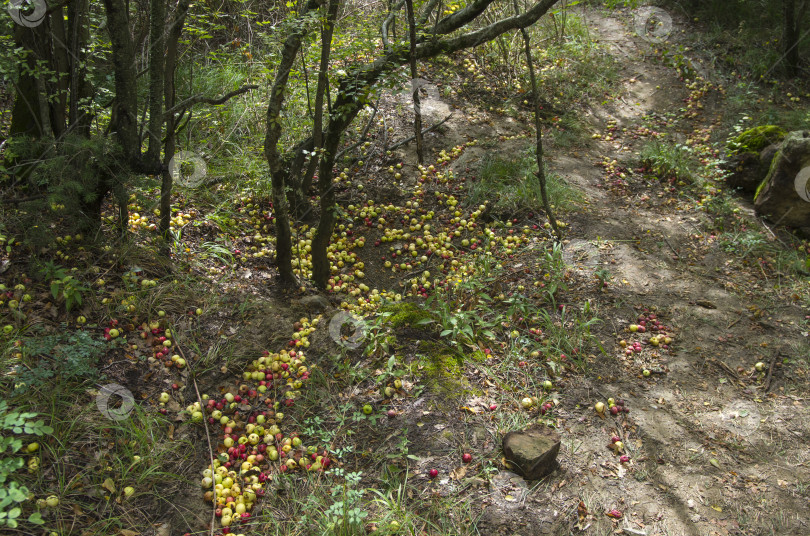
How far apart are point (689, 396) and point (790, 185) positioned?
307 centimetres

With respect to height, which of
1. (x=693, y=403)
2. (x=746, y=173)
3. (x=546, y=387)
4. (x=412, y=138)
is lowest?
(x=693, y=403)

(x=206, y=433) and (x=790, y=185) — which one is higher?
(x=790, y=185)

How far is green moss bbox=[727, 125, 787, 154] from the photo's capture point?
5.65 metres

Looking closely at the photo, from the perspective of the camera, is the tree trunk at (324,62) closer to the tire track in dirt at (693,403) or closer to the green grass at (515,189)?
the green grass at (515,189)

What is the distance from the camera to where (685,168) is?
5.91 metres

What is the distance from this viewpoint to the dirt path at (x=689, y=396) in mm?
2746

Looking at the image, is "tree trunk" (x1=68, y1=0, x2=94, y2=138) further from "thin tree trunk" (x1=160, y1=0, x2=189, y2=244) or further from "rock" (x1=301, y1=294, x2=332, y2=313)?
"rock" (x1=301, y1=294, x2=332, y2=313)

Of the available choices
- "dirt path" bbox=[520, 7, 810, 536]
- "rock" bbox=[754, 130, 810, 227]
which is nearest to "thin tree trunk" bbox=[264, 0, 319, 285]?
"dirt path" bbox=[520, 7, 810, 536]

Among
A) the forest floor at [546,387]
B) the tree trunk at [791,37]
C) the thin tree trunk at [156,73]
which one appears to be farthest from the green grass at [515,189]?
the tree trunk at [791,37]

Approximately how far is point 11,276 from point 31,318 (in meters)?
0.41

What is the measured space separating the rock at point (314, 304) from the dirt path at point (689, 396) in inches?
77.6

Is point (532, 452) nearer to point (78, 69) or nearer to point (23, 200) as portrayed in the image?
point (23, 200)

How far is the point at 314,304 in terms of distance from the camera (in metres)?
4.06

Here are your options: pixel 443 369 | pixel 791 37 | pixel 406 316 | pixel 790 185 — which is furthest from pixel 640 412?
pixel 791 37
